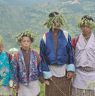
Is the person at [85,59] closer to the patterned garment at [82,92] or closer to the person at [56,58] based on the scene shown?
the patterned garment at [82,92]

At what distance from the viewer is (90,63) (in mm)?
5539

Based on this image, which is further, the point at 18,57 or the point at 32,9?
the point at 32,9

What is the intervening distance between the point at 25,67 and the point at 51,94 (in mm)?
595

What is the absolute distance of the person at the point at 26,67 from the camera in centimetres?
536

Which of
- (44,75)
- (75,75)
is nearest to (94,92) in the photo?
(75,75)

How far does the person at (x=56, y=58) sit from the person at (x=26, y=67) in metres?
0.14

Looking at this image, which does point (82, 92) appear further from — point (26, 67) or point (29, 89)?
point (26, 67)

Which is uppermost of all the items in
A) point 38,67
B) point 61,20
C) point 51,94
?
point 61,20

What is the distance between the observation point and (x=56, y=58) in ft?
17.9

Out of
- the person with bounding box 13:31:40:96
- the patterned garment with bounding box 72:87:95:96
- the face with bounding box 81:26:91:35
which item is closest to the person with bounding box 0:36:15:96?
the person with bounding box 13:31:40:96

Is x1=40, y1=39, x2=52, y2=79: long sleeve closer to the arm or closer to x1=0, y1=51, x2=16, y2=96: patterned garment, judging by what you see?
the arm

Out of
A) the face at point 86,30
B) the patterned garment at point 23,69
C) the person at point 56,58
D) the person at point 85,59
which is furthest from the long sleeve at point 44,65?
the face at point 86,30

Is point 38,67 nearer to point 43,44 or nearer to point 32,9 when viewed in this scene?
point 43,44

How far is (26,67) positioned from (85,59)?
2.85ft
